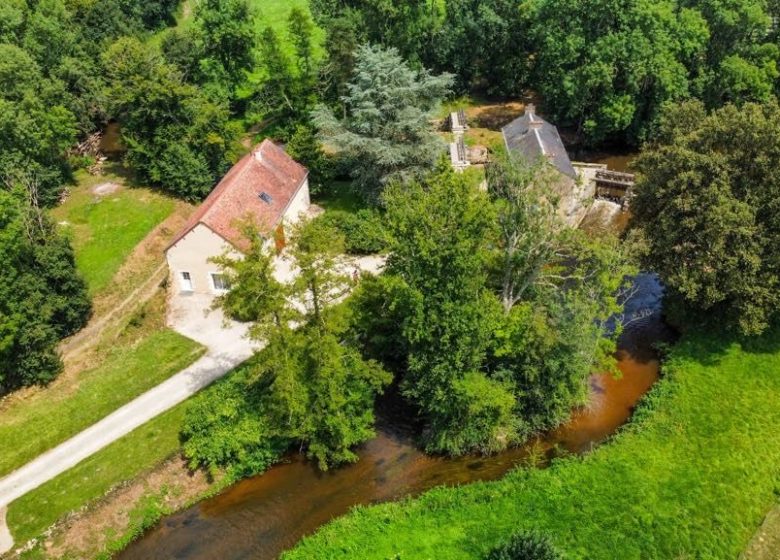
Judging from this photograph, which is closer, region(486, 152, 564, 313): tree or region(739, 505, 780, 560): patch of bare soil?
region(739, 505, 780, 560): patch of bare soil

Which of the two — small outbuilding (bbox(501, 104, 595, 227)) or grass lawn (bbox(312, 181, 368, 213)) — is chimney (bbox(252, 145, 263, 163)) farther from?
small outbuilding (bbox(501, 104, 595, 227))

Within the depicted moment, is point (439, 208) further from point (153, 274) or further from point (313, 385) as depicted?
point (153, 274)

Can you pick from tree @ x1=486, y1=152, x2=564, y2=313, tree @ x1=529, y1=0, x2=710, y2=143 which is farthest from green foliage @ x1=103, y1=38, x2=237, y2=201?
tree @ x1=529, y1=0, x2=710, y2=143

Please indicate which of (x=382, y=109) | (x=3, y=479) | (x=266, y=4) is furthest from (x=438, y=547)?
(x=266, y=4)

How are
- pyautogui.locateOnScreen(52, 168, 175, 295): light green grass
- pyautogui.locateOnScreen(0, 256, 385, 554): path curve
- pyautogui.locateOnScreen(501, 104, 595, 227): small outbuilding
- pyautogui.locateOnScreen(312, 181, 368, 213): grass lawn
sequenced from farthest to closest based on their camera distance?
pyautogui.locateOnScreen(312, 181, 368, 213): grass lawn → pyautogui.locateOnScreen(501, 104, 595, 227): small outbuilding → pyautogui.locateOnScreen(52, 168, 175, 295): light green grass → pyautogui.locateOnScreen(0, 256, 385, 554): path curve

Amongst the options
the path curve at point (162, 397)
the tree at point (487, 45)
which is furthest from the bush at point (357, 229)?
the tree at point (487, 45)

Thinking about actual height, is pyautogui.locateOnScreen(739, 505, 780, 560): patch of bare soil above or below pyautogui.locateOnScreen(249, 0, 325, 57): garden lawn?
below

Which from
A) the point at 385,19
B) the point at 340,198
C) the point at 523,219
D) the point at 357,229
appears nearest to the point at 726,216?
the point at 523,219
